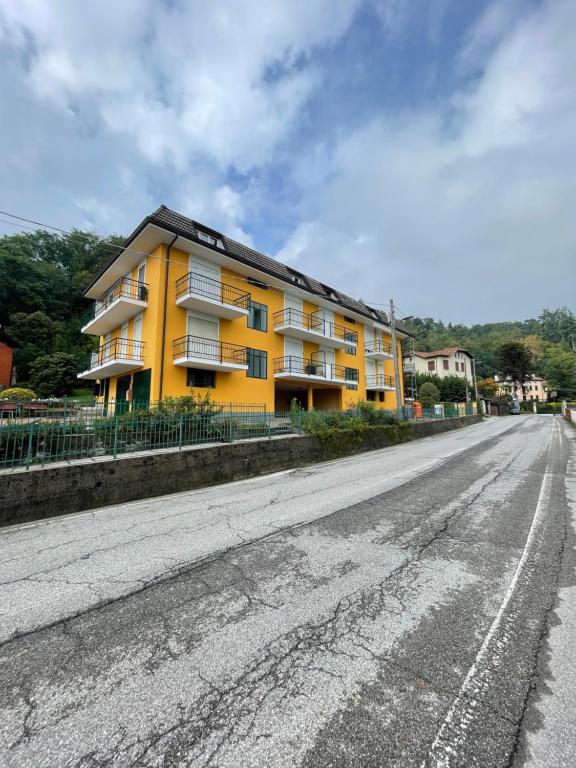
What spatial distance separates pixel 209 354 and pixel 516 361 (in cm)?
6843

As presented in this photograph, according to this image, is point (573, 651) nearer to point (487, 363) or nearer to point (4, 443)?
point (4, 443)

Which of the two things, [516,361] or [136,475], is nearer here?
[136,475]

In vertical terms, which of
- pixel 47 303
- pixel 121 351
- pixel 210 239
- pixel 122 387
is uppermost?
pixel 47 303

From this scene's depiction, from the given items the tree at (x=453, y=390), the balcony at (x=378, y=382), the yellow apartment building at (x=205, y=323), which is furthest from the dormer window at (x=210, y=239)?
the tree at (x=453, y=390)

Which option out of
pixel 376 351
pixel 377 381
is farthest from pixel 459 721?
pixel 376 351

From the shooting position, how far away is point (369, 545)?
4.25 metres

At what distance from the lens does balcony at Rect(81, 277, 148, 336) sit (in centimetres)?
1552

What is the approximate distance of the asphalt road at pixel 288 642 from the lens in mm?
1701

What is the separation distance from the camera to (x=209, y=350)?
16.2m

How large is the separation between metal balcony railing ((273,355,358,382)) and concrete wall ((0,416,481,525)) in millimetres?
8511

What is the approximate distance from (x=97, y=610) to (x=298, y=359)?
60.4 ft

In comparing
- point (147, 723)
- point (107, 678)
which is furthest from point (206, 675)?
point (107, 678)

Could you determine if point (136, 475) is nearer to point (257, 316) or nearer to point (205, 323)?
point (205, 323)

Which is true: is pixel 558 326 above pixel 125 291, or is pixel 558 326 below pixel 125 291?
above
